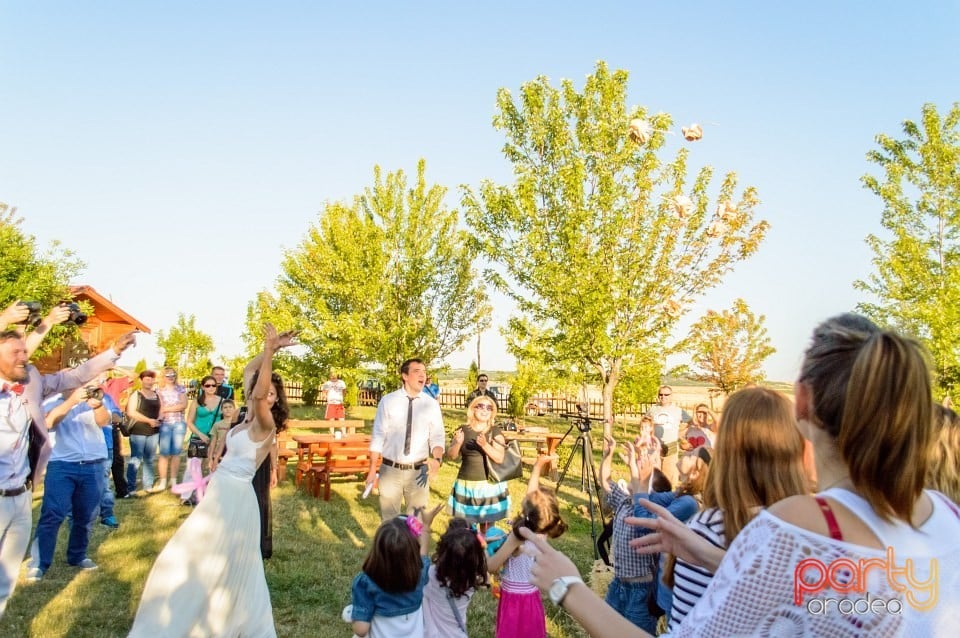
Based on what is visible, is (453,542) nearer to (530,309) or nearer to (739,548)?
(739,548)

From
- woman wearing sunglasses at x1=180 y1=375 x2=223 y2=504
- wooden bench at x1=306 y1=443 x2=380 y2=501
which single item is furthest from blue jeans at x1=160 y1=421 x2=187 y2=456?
wooden bench at x1=306 y1=443 x2=380 y2=501

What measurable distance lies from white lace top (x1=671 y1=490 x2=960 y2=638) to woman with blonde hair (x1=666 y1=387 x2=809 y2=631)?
2.18 feet

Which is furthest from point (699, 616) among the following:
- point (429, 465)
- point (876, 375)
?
point (429, 465)

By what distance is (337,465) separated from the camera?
1144cm

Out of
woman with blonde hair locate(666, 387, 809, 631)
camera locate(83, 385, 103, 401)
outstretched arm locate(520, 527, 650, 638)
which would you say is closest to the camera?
outstretched arm locate(520, 527, 650, 638)

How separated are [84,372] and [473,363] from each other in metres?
24.5

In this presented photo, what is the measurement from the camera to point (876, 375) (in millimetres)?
1298

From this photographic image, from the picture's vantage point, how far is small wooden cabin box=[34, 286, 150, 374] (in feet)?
98.7

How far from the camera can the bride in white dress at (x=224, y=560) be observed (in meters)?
3.88

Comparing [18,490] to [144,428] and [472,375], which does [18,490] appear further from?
[472,375]

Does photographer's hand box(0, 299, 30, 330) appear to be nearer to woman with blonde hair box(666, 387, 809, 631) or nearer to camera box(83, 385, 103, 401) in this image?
camera box(83, 385, 103, 401)

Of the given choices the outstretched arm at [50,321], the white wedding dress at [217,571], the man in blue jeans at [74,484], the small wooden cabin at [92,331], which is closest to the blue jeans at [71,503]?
the man in blue jeans at [74,484]

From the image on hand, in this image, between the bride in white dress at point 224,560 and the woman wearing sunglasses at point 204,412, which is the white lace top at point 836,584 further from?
the woman wearing sunglasses at point 204,412

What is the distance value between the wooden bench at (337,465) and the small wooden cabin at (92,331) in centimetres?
2203
